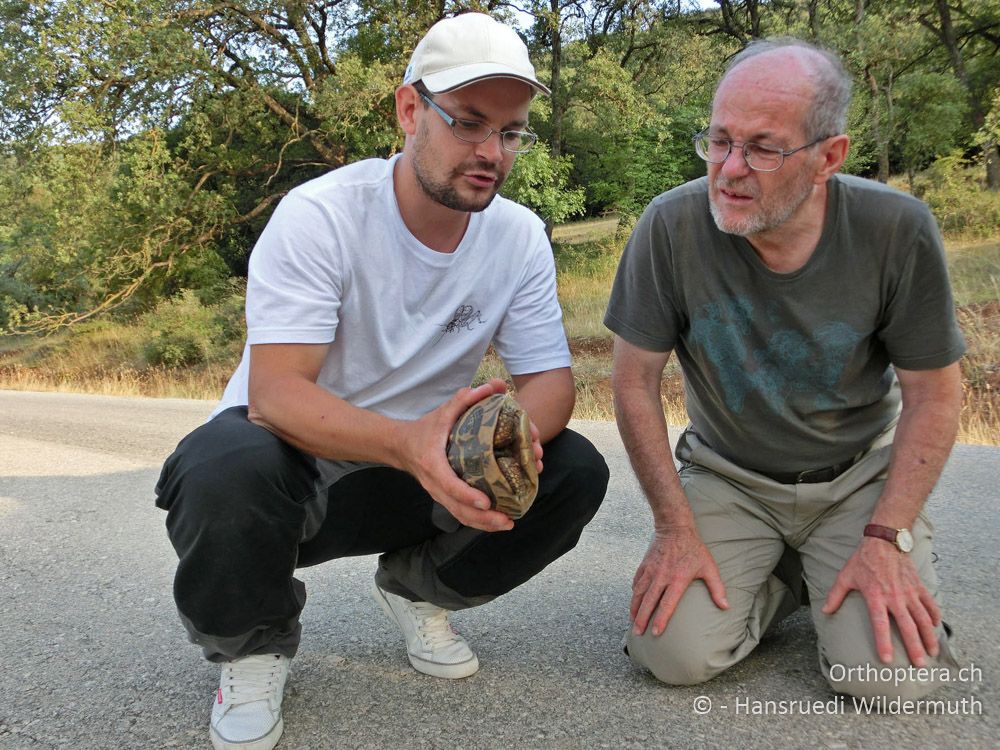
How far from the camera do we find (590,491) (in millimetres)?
2910

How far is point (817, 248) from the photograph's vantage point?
119 inches

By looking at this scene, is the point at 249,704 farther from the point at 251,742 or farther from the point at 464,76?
the point at 464,76

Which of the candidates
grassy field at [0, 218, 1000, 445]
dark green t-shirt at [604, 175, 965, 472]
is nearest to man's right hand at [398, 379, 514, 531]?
dark green t-shirt at [604, 175, 965, 472]

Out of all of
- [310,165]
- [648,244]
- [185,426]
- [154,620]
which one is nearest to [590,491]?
[648,244]

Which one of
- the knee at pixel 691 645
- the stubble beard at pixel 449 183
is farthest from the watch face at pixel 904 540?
the stubble beard at pixel 449 183

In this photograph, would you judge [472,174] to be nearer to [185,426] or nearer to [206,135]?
[185,426]

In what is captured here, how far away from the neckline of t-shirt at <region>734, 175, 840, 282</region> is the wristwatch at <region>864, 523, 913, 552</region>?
84 cm

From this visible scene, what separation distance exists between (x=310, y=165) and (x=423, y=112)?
20462 mm

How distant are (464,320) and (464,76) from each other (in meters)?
0.78

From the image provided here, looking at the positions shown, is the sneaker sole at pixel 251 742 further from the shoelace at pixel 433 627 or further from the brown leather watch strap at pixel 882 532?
the brown leather watch strap at pixel 882 532

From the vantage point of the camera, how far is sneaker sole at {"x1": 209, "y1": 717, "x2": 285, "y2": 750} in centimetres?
244

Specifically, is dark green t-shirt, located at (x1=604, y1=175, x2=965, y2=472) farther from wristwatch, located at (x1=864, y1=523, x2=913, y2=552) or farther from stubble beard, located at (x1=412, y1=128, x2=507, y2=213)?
stubble beard, located at (x1=412, y1=128, x2=507, y2=213)

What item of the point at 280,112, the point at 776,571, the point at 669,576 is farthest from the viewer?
the point at 280,112

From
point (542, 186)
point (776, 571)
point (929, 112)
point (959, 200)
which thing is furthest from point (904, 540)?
point (929, 112)
